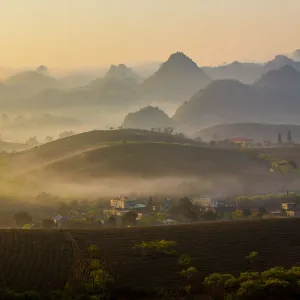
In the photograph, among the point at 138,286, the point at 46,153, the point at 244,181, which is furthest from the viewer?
the point at 46,153

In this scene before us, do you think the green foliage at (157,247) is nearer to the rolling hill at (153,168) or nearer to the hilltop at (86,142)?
the rolling hill at (153,168)

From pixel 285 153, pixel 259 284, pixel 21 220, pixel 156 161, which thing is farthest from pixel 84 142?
pixel 259 284

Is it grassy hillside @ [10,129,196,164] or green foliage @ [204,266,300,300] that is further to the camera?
grassy hillside @ [10,129,196,164]

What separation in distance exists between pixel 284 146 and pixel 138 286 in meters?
122

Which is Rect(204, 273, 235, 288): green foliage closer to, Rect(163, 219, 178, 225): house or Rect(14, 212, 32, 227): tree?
Rect(163, 219, 178, 225): house

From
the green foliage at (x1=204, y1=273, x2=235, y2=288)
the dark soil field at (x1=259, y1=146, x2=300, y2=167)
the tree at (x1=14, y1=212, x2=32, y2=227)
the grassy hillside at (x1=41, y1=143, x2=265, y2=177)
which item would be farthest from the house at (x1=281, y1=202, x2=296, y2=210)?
the dark soil field at (x1=259, y1=146, x2=300, y2=167)

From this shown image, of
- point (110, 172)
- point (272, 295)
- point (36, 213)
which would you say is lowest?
point (272, 295)

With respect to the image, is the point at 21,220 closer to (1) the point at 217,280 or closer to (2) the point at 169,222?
(2) the point at 169,222

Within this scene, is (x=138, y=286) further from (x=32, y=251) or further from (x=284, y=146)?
(x=284, y=146)

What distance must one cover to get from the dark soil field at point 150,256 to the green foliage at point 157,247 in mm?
521

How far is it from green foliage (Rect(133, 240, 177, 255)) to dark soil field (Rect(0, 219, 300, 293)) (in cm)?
52

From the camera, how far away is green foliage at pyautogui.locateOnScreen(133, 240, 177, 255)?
33656mm

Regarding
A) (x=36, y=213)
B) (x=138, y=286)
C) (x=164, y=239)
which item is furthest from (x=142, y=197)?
(x=138, y=286)

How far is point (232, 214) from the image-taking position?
65.1 m
